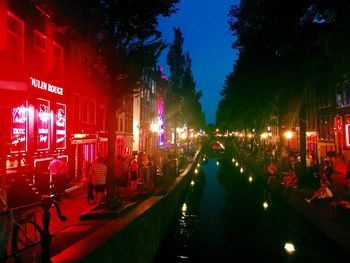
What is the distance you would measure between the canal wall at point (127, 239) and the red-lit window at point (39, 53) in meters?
7.26

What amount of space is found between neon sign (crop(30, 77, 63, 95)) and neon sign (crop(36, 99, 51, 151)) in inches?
21.5

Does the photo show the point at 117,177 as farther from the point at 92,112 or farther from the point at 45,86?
the point at 92,112

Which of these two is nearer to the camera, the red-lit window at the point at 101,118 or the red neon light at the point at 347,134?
the red-lit window at the point at 101,118

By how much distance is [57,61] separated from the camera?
18.2 meters

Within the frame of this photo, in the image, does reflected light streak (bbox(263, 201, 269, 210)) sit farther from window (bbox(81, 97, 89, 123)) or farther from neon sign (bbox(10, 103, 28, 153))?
neon sign (bbox(10, 103, 28, 153))

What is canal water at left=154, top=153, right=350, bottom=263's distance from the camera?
12.2m

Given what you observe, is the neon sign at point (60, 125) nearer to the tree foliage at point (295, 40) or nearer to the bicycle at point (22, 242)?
the bicycle at point (22, 242)

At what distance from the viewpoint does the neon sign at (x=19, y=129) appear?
13.3m

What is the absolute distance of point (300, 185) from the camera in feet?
64.1

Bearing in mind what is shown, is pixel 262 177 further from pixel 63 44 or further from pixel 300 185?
pixel 63 44

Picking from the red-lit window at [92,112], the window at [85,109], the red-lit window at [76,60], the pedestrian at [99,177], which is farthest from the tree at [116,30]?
the red-lit window at [92,112]

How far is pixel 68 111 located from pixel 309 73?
13398 mm

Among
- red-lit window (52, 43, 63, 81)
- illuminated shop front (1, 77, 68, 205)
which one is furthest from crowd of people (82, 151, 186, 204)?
red-lit window (52, 43, 63, 81)

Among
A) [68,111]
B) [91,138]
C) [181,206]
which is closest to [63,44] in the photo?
[68,111]
